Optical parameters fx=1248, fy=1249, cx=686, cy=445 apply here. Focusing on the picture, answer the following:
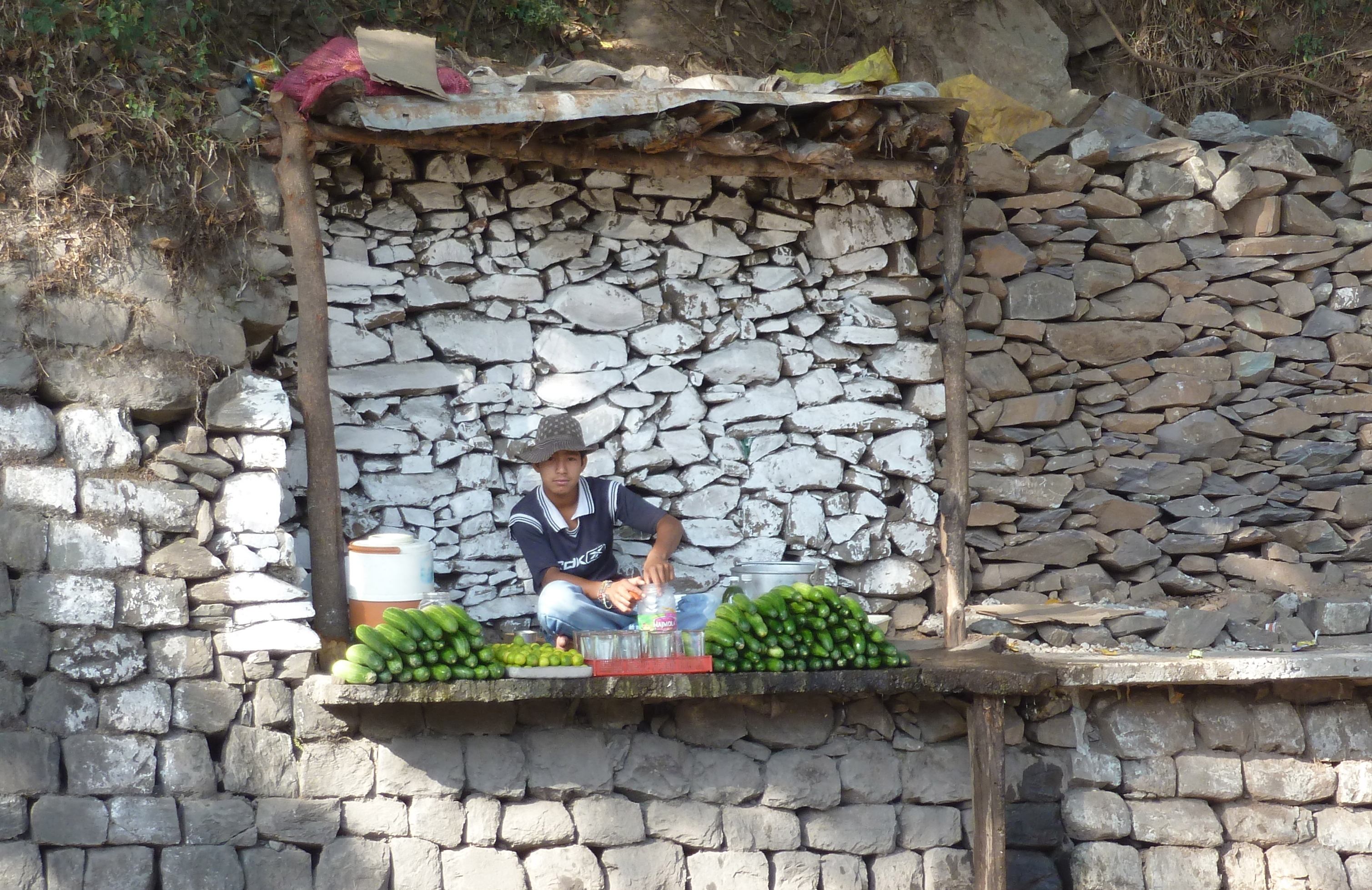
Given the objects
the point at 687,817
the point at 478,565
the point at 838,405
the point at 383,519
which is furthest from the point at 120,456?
the point at 838,405

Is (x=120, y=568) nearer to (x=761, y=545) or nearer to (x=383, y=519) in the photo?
(x=383, y=519)

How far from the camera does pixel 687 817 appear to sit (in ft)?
17.2

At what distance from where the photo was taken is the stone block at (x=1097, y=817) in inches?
224

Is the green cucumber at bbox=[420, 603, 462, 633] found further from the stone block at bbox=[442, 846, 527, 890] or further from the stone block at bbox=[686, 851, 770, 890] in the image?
the stone block at bbox=[686, 851, 770, 890]

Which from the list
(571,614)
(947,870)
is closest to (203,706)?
(571,614)

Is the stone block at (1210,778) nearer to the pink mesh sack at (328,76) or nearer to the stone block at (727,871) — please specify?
the stone block at (727,871)

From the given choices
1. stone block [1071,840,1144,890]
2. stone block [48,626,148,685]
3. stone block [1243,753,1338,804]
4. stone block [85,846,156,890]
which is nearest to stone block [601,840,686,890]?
stone block [85,846,156,890]

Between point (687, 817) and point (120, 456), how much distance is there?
2682 mm

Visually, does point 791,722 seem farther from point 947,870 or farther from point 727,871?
point 947,870

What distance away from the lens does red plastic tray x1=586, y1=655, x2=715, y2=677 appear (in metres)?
4.96

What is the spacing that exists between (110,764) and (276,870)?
2.36ft

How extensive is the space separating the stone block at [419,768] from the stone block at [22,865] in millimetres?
1192

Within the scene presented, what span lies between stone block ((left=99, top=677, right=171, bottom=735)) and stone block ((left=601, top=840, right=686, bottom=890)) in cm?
181

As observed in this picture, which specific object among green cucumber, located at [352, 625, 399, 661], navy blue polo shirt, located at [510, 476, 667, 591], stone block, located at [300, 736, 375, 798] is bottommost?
stone block, located at [300, 736, 375, 798]
